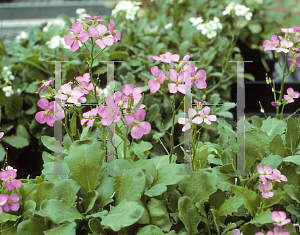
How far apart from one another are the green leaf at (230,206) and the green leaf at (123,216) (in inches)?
7.1

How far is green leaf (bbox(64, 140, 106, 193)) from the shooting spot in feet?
2.39

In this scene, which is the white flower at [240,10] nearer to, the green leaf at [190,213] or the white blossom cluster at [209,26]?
the white blossom cluster at [209,26]

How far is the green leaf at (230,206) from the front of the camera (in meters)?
0.67

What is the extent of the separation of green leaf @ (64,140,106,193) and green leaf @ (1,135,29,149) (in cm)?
107

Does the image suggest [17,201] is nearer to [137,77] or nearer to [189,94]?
[189,94]

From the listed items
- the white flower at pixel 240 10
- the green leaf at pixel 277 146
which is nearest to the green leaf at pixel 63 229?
the green leaf at pixel 277 146

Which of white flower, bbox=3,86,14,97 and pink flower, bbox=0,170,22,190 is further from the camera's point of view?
white flower, bbox=3,86,14,97

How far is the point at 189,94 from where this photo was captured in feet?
2.34

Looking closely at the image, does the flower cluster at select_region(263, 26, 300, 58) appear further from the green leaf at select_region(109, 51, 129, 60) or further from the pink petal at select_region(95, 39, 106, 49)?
the green leaf at select_region(109, 51, 129, 60)

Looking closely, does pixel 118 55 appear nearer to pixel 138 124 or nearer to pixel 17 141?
pixel 17 141

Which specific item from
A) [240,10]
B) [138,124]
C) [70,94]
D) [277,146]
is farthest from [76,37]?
[240,10]

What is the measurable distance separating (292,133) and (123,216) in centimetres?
51

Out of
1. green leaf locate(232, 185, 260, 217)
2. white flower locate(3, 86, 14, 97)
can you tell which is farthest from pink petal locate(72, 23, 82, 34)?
white flower locate(3, 86, 14, 97)

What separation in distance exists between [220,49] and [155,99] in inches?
26.4
